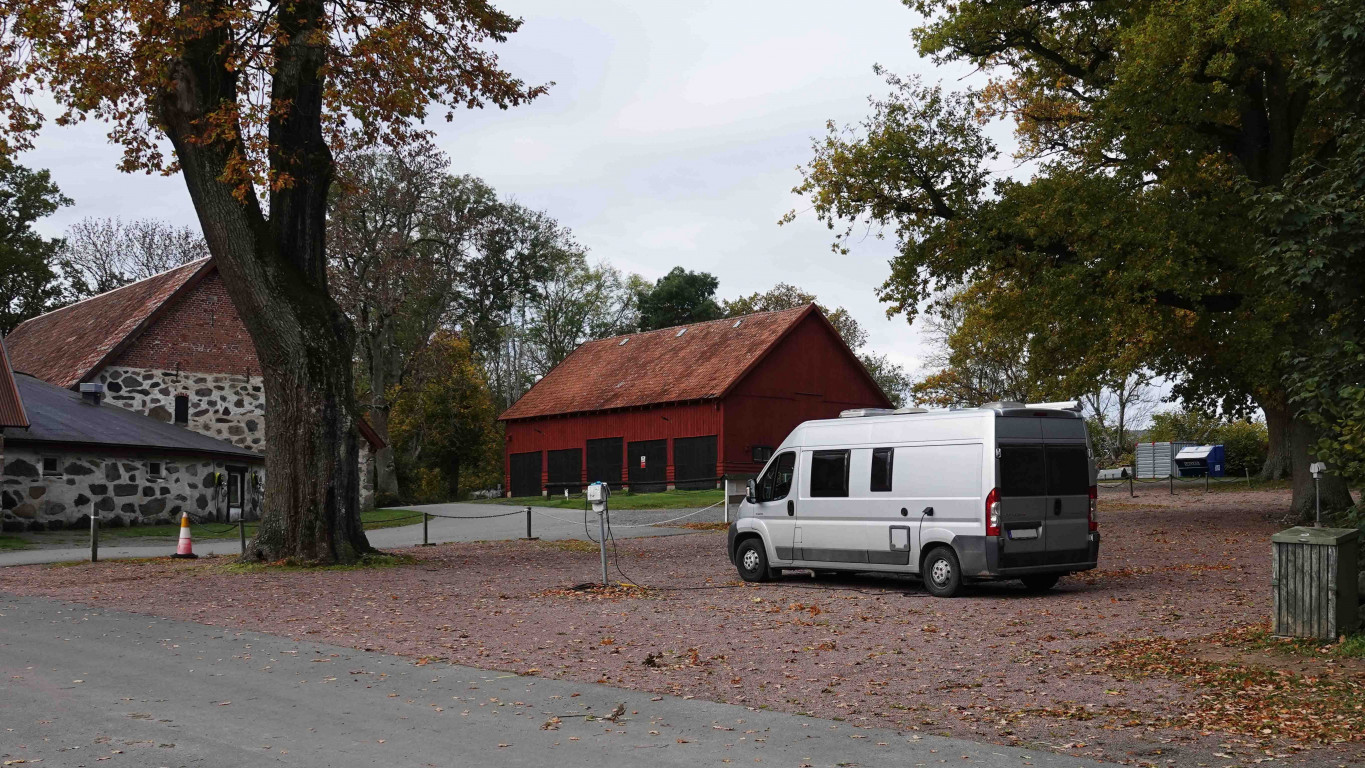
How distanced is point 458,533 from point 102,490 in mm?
9175

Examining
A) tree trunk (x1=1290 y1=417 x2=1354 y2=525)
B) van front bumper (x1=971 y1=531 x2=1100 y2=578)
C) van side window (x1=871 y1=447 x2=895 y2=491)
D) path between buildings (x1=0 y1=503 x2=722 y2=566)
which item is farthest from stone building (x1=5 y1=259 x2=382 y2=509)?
van front bumper (x1=971 y1=531 x2=1100 y2=578)

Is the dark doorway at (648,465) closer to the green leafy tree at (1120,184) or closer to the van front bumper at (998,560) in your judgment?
the green leafy tree at (1120,184)

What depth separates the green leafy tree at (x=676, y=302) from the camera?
73.9 metres

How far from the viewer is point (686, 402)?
152 feet

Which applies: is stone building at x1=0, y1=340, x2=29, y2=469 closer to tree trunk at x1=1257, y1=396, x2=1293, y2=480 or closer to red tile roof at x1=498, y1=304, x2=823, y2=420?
red tile roof at x1=498, y1=304, x2=823, y2=420

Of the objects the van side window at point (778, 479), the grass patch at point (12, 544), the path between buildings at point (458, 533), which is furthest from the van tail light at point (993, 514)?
the grass patch at point (12, 544)

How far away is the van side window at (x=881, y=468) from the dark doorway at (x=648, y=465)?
104ft

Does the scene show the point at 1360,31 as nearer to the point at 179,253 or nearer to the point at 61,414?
the point at 61,414

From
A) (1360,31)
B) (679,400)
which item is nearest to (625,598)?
(1360,31)

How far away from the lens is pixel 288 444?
18750mm

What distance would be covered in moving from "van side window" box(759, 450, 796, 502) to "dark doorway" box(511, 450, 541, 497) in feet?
121

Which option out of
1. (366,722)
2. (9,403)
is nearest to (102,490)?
(9,403)

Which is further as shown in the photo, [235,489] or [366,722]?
[235,489]

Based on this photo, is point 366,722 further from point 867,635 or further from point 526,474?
point 526,474
